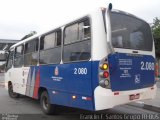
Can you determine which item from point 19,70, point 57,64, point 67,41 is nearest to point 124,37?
point 67,41

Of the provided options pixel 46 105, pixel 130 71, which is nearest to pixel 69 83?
pixel 130 71

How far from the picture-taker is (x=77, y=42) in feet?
26.1

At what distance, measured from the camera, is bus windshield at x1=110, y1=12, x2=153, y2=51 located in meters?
7.59

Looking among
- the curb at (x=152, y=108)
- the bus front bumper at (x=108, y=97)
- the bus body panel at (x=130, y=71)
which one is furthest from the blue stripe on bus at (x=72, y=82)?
the curb at (x=152, y=108)

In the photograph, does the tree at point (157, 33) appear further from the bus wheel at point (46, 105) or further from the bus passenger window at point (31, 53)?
the bus wheel at point (46, 105)

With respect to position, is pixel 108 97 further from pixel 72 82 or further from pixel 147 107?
pixel 147 107

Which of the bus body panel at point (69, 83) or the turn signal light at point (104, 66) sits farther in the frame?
the bus body panel at point (69, 83)

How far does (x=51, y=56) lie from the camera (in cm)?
945

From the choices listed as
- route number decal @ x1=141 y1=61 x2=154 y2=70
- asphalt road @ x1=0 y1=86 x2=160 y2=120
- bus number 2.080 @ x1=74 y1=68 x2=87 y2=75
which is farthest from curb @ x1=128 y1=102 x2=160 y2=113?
bus number 2.080 @ x1=74 y1=68 x2=87 y2=75

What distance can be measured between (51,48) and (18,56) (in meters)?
4.21

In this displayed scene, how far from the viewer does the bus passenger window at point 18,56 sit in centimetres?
1288

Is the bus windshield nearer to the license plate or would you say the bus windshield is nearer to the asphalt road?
the license plate

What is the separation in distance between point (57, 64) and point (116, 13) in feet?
7.80

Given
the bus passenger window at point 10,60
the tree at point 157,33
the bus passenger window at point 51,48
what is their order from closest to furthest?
the bus passenger window at point 51,48 < the bus passenger window at point 10,60 < the tree at point 157,33
